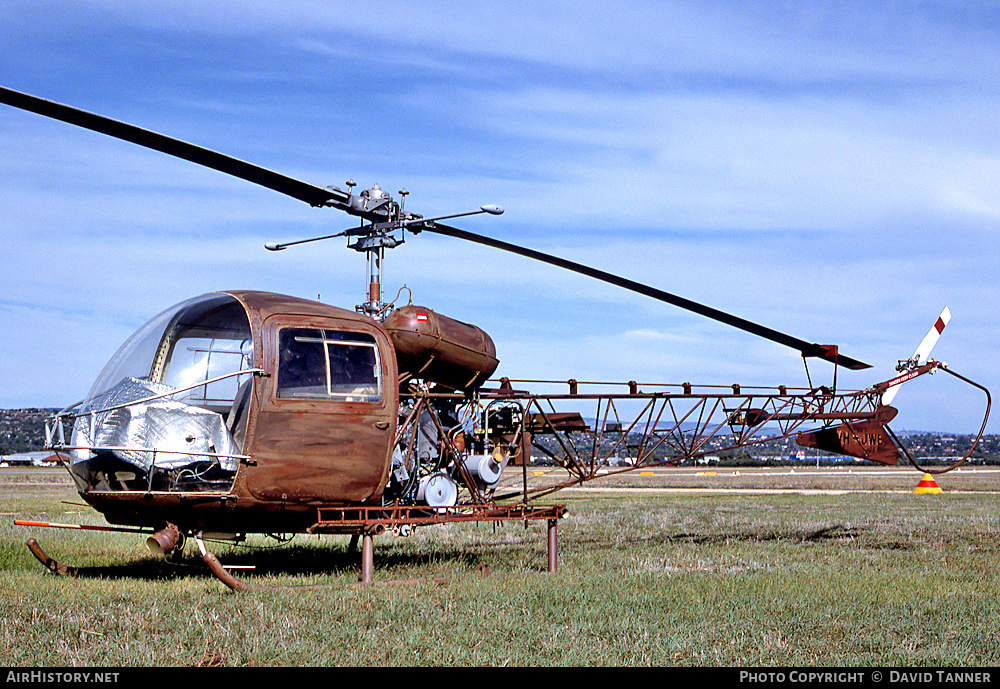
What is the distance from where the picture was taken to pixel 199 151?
27.4 ft

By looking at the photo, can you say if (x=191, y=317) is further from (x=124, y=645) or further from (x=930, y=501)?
(x=930, y=501)

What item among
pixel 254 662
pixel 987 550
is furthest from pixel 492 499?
pixel 987 550

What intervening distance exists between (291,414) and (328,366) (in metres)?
0.70

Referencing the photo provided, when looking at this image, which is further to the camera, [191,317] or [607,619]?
[191,317]

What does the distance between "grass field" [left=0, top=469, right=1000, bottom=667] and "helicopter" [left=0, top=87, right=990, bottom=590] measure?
682 mm

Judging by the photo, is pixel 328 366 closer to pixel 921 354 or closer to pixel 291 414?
pixel 291 414

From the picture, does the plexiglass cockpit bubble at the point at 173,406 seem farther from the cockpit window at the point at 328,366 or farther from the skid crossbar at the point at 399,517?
the skid crossbar at the point at 399,517

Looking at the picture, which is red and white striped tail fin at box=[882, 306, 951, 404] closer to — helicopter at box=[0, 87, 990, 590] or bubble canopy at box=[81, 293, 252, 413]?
helicopter at box=[0, 87, 990, 590]

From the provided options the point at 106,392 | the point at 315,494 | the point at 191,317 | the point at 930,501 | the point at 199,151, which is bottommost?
the point at 930,501

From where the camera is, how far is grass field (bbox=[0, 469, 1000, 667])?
22.5ft

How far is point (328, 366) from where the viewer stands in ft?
32.6

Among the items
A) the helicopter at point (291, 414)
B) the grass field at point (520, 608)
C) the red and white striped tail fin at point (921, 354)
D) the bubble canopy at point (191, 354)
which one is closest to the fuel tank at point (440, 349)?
the helicopter at point (291, 414)

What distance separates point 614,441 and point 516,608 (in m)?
6.07

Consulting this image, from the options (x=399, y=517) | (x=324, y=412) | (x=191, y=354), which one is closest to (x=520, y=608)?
(x=399, y=517)
